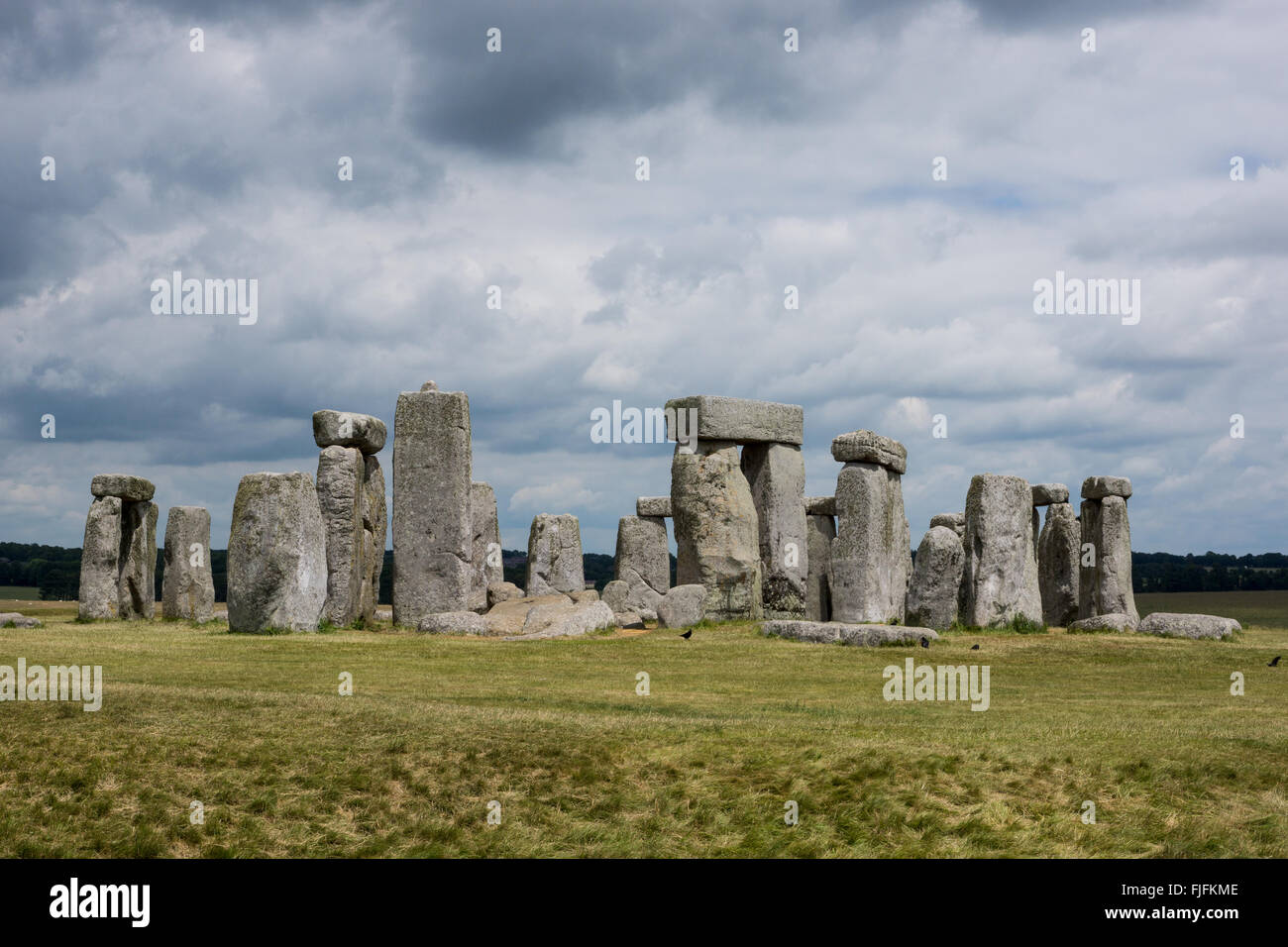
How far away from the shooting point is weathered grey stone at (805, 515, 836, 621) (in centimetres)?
2803

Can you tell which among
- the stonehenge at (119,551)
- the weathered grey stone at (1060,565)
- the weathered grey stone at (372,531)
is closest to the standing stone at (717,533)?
the weathered grey stone at (372,531)

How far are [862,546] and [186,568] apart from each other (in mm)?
14205

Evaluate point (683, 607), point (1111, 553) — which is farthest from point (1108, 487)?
point (683, 607)

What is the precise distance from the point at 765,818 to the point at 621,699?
14.4 feet

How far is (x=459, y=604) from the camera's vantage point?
23.0 m

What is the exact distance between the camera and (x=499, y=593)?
97.7 feet

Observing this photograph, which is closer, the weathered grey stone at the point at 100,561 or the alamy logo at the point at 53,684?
the alamy logo at the point at 53,684

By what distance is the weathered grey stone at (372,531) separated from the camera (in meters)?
23.6

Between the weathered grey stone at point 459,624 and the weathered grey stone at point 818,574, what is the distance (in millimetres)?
8267

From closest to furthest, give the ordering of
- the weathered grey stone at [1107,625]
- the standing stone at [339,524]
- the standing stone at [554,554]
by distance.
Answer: the weathered grey stone at [1107,625] < the standing stone at [339,524] < the standing stone at [554,554]

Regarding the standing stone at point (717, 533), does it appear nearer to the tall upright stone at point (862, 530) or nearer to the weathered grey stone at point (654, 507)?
the tall upright stone at point (862, 530)

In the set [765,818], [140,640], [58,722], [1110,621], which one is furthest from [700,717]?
[1110,621]
